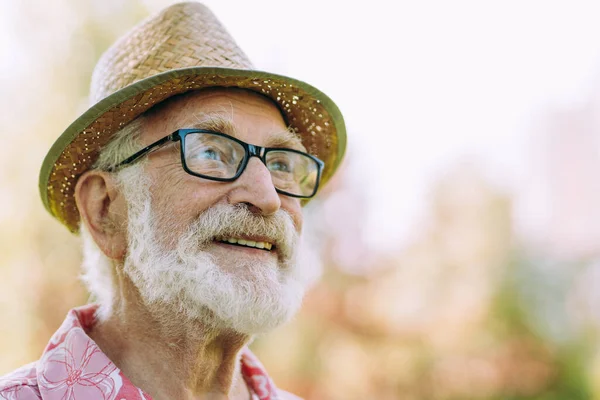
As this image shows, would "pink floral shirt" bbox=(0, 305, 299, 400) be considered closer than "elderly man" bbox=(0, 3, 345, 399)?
Yes

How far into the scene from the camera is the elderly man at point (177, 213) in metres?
2.01

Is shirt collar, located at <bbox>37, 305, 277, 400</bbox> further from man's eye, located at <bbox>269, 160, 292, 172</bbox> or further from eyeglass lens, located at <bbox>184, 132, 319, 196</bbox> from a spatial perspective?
man's eye, located at <bbox>269, 160, 292, 172</bbox>

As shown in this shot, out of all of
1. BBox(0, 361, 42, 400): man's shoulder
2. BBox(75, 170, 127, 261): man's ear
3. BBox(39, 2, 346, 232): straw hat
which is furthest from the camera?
BBox(75, 170, 127, 261): man's ear

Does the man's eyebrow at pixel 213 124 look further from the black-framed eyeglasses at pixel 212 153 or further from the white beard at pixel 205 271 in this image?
the white beard at pixel 205 271

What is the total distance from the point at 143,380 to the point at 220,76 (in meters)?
1.16

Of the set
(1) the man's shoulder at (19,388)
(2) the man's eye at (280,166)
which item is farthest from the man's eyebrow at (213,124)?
(1) the man's shoulder at (19,388)

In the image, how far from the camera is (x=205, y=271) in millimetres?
1988

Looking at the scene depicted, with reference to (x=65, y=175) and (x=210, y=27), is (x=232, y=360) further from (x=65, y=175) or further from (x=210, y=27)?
(x=210, y=27)

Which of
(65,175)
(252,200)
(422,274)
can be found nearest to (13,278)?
(422,274)

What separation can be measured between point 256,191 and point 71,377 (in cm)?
88

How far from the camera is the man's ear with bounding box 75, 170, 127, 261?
87.1 inches

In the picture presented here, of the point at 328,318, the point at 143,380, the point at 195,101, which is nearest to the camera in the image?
the point at 143,380

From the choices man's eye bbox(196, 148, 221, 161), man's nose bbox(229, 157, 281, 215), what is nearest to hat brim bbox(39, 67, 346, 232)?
man's eye bbox(196, 148, 221, 161)

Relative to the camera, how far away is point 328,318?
33.9ft
